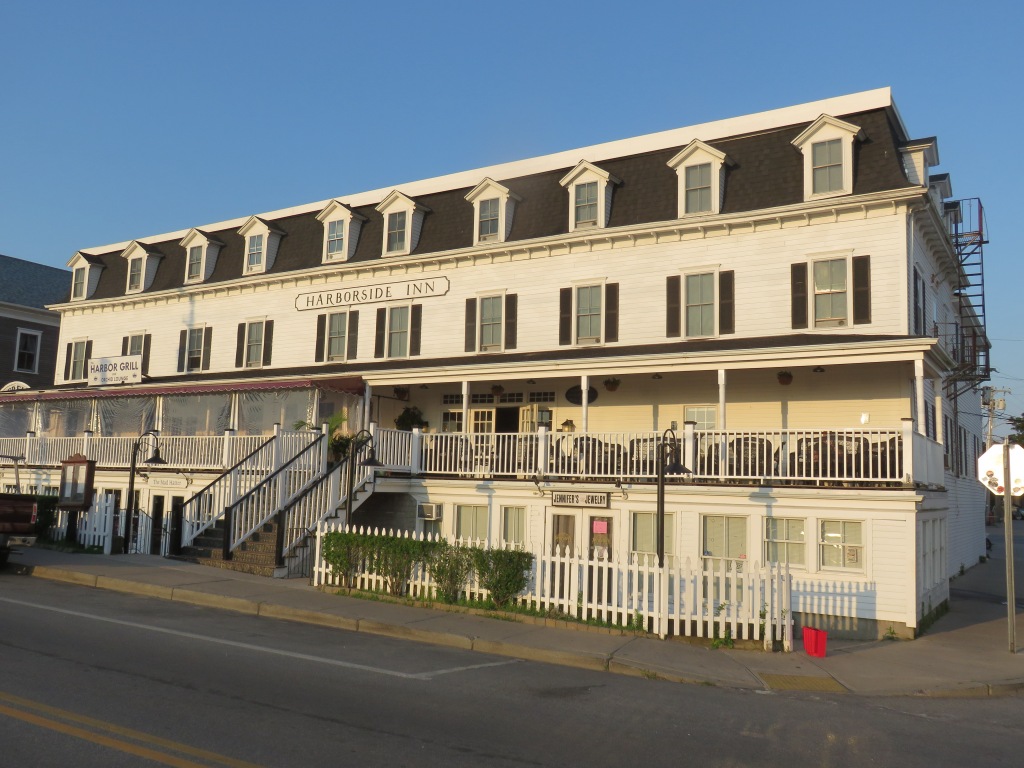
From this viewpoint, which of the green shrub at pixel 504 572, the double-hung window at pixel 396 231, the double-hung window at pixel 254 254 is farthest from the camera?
the double-hung window at pixel 254 254

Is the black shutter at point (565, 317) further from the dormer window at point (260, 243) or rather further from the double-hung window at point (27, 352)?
the double-hung window at point (27, 352)

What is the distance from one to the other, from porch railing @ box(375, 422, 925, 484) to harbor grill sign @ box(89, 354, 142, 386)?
41.8 ft

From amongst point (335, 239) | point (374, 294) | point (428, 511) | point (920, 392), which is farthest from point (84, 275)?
point (920, 392)

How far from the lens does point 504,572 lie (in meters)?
14.6

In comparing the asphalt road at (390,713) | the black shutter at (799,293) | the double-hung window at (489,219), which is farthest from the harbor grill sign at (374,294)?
the asphalt road at (390,713)

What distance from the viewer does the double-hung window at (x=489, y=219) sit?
952 inches

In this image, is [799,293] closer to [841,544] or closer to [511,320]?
[841,544]

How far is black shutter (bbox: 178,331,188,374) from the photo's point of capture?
29.7 m

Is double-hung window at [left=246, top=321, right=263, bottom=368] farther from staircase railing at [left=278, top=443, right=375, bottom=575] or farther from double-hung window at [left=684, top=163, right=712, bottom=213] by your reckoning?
double-hung window at [left=684, top=163, right=712, bottom=213]

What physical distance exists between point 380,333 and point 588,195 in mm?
7568

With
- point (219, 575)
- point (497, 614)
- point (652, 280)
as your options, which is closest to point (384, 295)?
point (652, 280)

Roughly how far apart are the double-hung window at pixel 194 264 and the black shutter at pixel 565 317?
14554 mm

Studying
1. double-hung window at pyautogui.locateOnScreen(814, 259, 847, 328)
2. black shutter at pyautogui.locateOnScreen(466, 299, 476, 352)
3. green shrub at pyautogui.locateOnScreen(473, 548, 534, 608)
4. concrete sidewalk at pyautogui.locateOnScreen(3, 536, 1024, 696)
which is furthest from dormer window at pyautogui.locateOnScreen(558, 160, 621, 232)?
concrete sidewalk at pyautogui.locateOnScreen(3, 536, 1024, 696)

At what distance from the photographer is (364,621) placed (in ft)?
42.7
